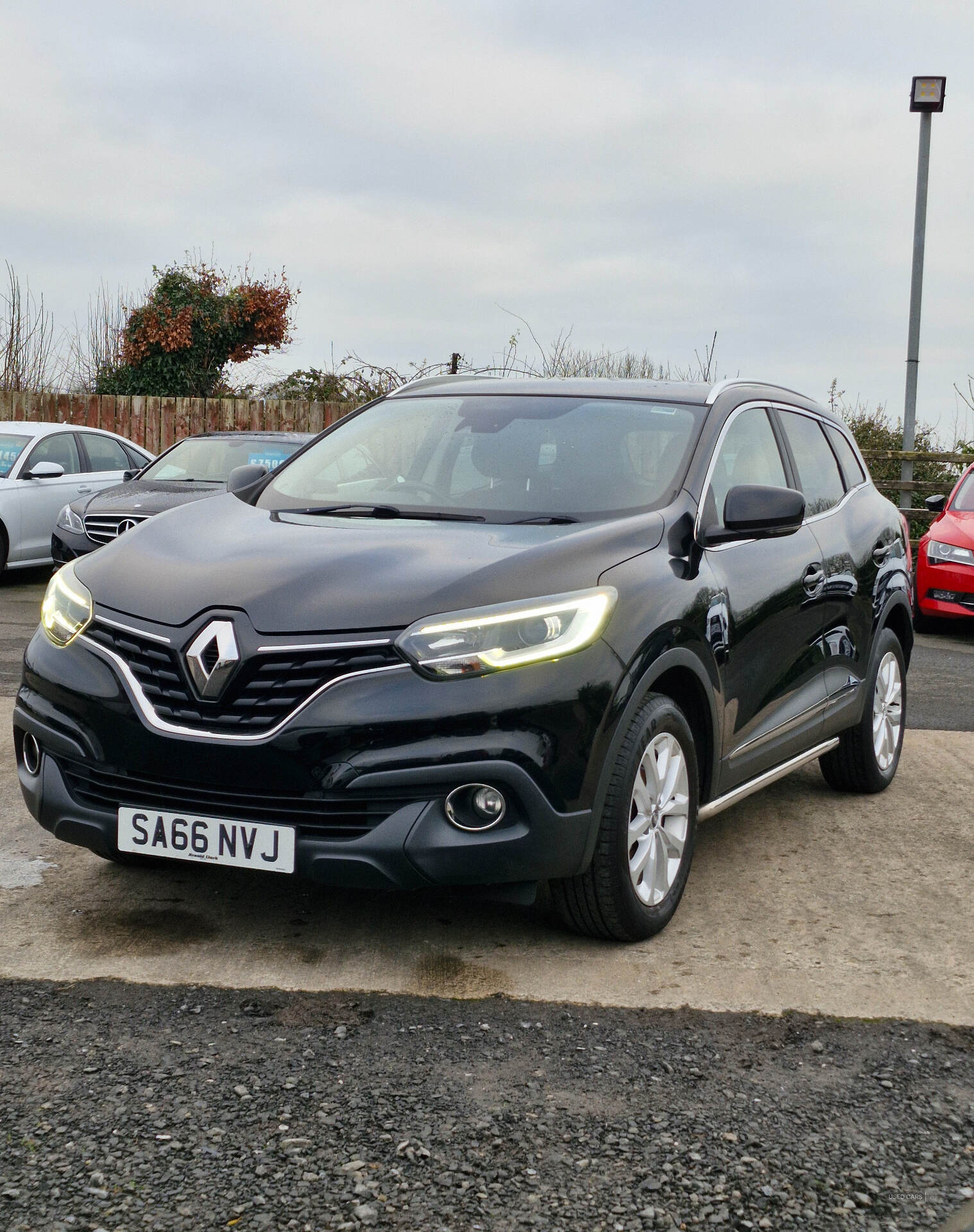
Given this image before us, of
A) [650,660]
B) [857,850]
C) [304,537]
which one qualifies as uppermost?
[304,537]

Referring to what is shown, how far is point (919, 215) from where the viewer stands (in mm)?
15070

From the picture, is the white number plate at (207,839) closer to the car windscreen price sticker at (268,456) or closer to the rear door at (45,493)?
the car windscreen price sticker at (268,456)

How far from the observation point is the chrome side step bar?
4441mm

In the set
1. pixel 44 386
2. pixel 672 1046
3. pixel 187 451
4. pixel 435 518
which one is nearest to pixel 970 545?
pixel 187 451

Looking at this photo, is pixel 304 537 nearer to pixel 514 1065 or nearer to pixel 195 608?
pixel 195 608

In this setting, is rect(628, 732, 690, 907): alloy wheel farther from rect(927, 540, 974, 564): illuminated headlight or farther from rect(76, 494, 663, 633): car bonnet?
rect(927, 540, 974, 564): illuminated headlight

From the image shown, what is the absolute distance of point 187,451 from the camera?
1243 cm

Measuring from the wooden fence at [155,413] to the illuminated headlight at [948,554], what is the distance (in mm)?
11610

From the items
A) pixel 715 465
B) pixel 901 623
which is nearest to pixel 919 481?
pixel 901 623

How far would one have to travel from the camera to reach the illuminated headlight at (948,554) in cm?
1189

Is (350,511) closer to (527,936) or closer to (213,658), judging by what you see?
(213,658)

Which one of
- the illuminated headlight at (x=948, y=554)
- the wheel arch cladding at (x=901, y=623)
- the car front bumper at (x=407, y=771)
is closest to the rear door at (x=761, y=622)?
the car front bumper at (x=407, y=771)

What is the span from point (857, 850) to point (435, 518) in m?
2.10

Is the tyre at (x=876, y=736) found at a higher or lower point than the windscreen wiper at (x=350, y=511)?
lower
